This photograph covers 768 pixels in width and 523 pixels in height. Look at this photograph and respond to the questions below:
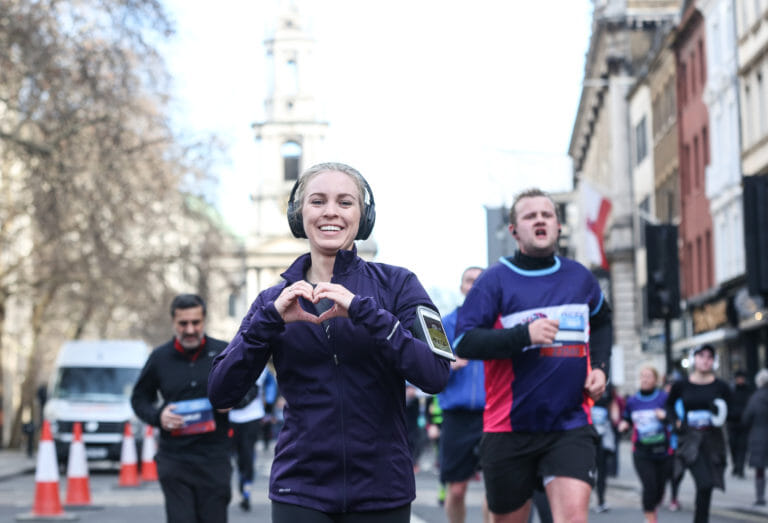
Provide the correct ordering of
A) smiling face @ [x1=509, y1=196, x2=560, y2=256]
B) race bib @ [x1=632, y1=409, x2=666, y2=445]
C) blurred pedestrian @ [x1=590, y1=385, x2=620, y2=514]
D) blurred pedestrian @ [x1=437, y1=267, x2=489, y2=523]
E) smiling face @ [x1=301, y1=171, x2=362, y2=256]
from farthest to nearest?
1. blurred pedestrian @ [x1=590, y1=385, x2=620, y2=514]
2. race bib @ [x1=632, y1=409, x2=666, y2=445]
3. blurred pedestrian @ [x1=437, y1=267, x2=489, y2=523]
4. smiling face @ [x1=509, y1=196, x2=560, y2=256]
5. smiling face @ [x1=301, y1=171, x2=362, y2=256]

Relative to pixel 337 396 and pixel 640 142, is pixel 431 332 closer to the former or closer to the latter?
pixel 337 396

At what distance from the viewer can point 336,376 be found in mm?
5039

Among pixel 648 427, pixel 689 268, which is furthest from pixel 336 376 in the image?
pixel 689 268

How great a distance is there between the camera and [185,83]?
1486 inches

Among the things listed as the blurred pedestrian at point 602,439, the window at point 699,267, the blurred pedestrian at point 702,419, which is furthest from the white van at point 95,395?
the window at point 699,267

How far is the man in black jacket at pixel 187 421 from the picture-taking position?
9078mm

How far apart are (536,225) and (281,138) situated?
13137cm

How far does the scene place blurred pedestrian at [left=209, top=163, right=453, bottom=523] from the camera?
4.98m

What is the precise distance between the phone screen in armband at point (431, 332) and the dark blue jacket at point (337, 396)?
0.09ft

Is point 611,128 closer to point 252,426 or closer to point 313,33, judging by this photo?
point 252,426

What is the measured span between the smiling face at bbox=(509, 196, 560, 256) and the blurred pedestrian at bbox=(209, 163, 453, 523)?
2840mm

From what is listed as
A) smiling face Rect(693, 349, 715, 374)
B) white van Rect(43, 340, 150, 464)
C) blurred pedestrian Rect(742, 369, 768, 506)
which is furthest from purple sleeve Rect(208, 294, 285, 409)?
white van Rect(43, 340, 150, 464)

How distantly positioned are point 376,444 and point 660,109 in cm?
5343

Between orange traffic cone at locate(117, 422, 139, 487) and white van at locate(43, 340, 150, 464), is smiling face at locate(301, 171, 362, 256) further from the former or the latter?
white van at locate(43, 340, 150, 464)
